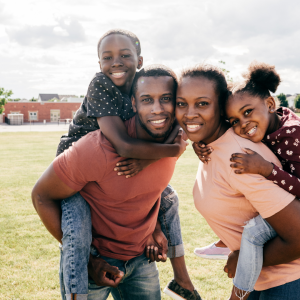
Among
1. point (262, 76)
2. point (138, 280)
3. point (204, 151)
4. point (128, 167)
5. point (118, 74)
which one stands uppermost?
point (118, 74)

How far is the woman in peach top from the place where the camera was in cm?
185

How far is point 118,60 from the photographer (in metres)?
3.12

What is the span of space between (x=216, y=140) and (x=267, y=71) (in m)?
0.59

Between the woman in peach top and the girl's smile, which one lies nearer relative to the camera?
the woman in peach top

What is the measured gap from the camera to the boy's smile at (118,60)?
312 centimetres

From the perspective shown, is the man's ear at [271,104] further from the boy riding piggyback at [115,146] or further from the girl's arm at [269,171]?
the boy riding piggyback at [115,146]

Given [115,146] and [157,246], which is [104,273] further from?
[115,146]

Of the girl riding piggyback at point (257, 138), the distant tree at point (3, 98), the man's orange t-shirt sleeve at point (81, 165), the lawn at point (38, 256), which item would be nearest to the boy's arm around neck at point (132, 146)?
the man's orange t-shirt sleeve at point (81, 165)

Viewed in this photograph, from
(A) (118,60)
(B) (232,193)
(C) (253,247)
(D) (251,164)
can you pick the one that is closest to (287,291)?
(C) (253,247)

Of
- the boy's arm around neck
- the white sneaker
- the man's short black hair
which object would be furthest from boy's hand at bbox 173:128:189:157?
the white sneaker

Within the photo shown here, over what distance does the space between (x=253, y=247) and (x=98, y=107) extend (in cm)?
177

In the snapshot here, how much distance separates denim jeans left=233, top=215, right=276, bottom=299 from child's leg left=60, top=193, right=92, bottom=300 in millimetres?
1120

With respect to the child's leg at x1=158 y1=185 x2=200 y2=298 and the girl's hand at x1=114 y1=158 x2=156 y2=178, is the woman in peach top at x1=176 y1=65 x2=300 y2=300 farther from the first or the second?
the child's leg at x1=158 y1=185 x2=200 y2=298

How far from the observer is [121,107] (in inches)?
114
